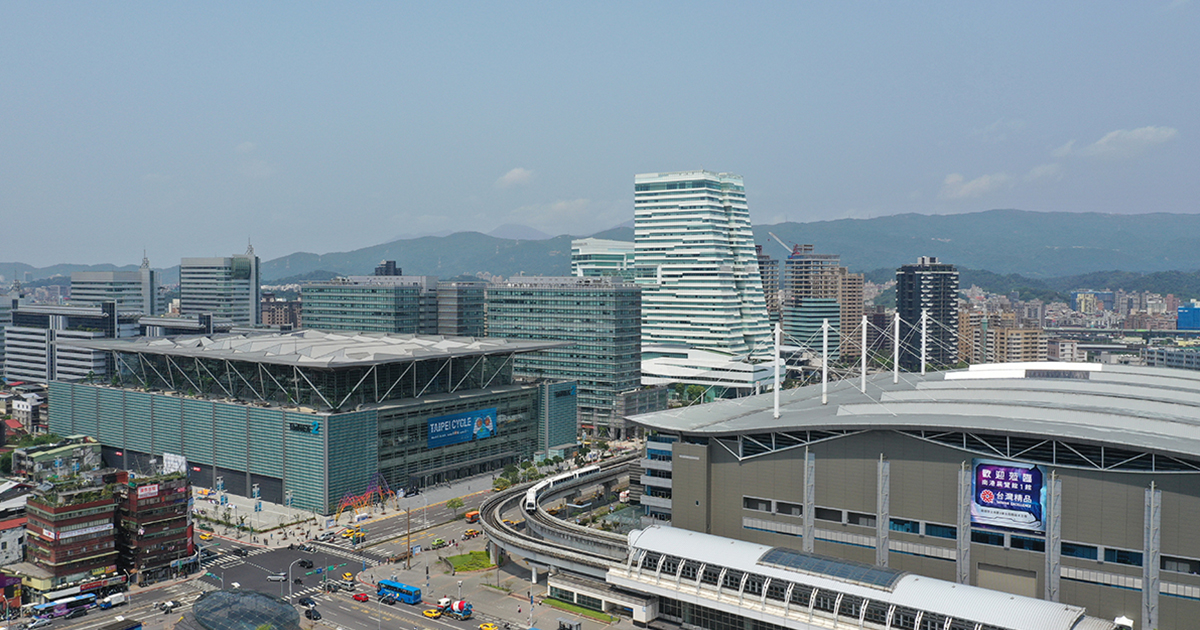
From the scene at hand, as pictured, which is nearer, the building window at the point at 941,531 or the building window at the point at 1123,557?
the building window at the point at 1123,557

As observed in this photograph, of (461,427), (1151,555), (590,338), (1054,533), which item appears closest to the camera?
(1151,555)

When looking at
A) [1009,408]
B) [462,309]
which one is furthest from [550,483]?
[462,309]

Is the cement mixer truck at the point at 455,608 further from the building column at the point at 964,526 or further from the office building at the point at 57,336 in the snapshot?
the office building at the point at 57,336

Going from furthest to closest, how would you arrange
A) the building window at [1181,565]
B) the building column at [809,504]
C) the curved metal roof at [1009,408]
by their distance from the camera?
1. the building column at [809,504]
2. the curved metal roof at [1009,408]
3. the building window at [1181,565]

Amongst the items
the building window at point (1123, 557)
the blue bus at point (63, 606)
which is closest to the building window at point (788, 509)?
the building window at point (1123, 557)

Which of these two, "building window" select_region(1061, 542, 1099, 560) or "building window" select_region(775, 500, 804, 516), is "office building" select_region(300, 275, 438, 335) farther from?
"building window" select_region(1061, 542, 1099, 560)

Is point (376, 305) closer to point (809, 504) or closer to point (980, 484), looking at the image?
point (809, 504)
